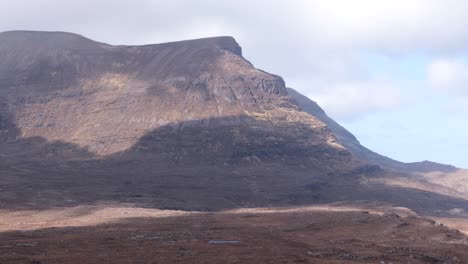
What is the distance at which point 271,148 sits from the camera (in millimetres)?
149375

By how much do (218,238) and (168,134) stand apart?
92.9 meters

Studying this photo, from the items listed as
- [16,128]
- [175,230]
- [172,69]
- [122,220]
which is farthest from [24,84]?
[175,230]

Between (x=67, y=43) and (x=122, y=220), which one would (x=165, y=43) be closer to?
(x=67, y=43)

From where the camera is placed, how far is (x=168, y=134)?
149125mm

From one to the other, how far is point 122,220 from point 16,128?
3472 inches

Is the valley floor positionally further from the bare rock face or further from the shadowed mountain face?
the bare rock face

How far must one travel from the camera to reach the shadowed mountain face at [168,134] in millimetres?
125000

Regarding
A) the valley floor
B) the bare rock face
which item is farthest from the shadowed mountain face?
the valley floor

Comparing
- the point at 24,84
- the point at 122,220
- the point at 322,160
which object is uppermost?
the point at 24,84

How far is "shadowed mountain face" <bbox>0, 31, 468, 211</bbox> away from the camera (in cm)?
12500

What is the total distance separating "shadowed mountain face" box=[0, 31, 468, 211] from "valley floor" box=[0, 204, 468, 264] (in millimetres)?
28754

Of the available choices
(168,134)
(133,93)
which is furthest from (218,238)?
(133,93)

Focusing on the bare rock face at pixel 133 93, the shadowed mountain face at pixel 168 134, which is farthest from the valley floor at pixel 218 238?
the bare rock face at pixel 133 93

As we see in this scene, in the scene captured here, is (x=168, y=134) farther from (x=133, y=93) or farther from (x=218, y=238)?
(x=218, y=238)
